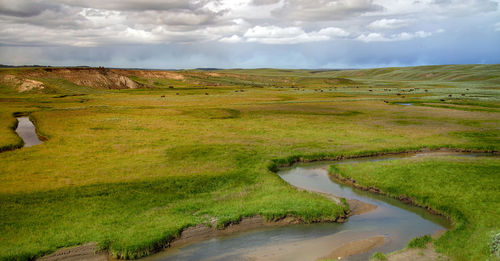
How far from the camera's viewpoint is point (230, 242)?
70.0ft

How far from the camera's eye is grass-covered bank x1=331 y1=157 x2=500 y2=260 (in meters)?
19.7

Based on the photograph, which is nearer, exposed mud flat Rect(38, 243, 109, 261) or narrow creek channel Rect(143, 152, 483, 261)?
exposed mud flat Rect(38, 243, 109, 261)

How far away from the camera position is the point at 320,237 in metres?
21.9

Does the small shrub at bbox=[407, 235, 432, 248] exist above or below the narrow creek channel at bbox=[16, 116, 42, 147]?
below

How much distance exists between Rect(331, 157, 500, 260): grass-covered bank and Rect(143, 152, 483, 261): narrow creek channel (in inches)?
57.5

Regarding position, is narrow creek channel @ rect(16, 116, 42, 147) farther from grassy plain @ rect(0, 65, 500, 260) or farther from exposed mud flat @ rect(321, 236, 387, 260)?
exposed mud flat @ rect(321, 236, 387, 260)

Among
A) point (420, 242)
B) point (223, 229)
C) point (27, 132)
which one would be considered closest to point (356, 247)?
point (420, 242)

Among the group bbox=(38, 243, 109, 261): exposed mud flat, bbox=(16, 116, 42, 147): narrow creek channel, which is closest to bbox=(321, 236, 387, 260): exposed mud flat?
bbox=(38, 243, 109, 261): exposed mud flat

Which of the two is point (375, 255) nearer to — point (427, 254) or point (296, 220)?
point (427, 254)

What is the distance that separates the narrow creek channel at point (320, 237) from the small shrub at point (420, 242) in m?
0.70

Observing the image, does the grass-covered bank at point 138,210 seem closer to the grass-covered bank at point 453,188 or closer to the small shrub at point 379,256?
the small shrub at point 379,256

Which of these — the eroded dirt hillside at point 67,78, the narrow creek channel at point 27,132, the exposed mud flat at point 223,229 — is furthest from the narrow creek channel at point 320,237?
the eroded dirt hillside at point 67,78

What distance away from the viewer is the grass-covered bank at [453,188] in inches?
776

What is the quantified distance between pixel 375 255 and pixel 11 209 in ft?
72.1
